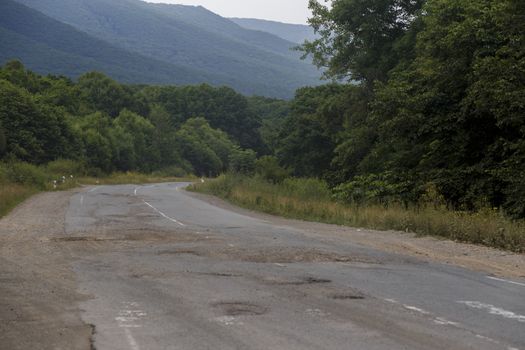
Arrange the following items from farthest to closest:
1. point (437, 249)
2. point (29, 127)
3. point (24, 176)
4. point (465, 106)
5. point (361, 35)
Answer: point (29, 127) → point (24, 176) → point (361, 35) → point (465, 106) → point (437, 249)

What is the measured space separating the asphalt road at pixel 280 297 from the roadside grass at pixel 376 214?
11.5 feet

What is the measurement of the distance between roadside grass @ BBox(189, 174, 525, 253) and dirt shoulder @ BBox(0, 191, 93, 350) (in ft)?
33.1

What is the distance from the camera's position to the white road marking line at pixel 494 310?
27.3 ft

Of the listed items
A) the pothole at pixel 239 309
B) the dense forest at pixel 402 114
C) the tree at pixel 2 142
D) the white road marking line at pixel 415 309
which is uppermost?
the dense forest at pixel 402 114

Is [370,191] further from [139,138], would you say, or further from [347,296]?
[139,138]

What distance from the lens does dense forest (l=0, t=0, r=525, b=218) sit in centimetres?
2356

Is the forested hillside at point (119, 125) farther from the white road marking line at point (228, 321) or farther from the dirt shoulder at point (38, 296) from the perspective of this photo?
the white road marking line at point (228, 321)

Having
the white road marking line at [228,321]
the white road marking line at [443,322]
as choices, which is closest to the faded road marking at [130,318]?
the white road marking line at [228,321]

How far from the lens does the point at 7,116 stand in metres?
66.4

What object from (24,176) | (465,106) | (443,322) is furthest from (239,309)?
(24,176)

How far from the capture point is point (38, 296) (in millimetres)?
9398

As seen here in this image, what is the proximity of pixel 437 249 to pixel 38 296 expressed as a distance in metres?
9.88

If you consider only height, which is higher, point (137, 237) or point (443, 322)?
point (443, 322)

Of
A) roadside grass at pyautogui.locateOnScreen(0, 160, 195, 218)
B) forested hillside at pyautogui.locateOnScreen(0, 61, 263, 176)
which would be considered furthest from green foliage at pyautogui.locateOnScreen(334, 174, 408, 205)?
forested hillside at pyautogui.locateOnScreen(0, 61, 263, 176)
